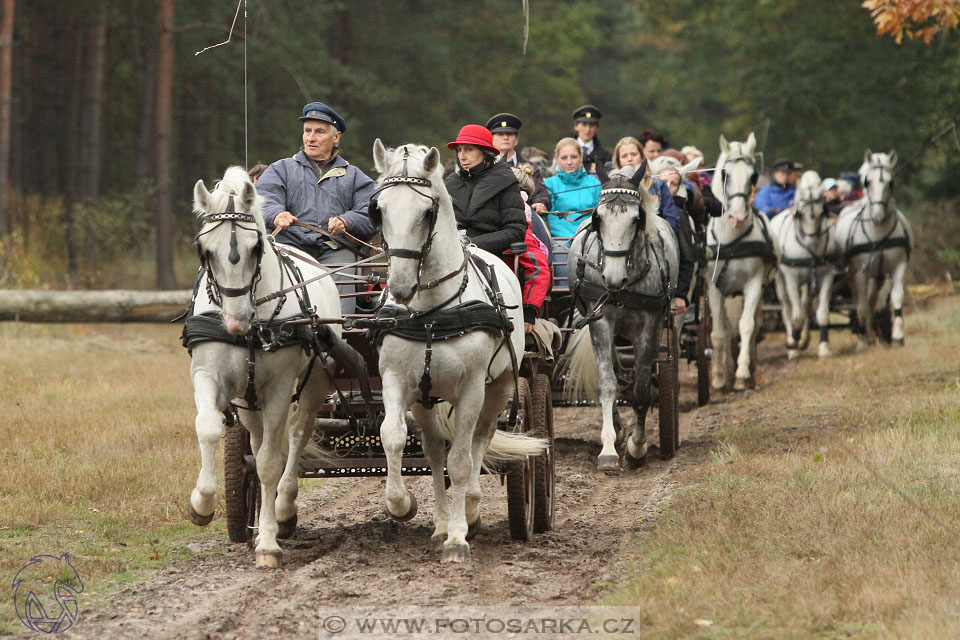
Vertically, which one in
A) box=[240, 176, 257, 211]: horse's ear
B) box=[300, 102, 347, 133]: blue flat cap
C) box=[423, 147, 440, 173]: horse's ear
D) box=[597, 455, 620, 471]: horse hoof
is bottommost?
box=[597, 455, 620, 471]: horse hoof

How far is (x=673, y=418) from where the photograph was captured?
10844 mm

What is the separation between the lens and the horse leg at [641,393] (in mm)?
10469

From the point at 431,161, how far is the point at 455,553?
211cm

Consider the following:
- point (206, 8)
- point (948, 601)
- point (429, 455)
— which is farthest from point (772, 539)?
point (206, 8)

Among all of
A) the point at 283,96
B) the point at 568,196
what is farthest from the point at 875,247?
the point at 283,96

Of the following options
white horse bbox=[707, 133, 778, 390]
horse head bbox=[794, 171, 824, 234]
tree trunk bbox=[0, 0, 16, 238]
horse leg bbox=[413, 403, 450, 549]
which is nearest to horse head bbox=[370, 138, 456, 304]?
horse leg bbox=[413, 403, 450, 549]

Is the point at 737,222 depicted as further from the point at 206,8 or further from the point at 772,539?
the point at 206,8

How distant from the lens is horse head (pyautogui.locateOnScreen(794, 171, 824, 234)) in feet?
56.3

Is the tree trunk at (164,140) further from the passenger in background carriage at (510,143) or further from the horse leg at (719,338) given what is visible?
the passenger in background carriage at (510,143)

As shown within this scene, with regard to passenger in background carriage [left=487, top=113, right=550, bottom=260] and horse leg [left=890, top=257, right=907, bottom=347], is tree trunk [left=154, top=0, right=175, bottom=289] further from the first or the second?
horse leg [left=890, top=257, right=907, bottom=347]

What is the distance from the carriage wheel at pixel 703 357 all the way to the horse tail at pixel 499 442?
6165mm

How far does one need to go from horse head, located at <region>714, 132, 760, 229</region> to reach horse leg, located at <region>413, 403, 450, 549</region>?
772 centimetres

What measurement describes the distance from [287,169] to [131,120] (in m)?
24.1

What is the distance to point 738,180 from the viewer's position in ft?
46.9
